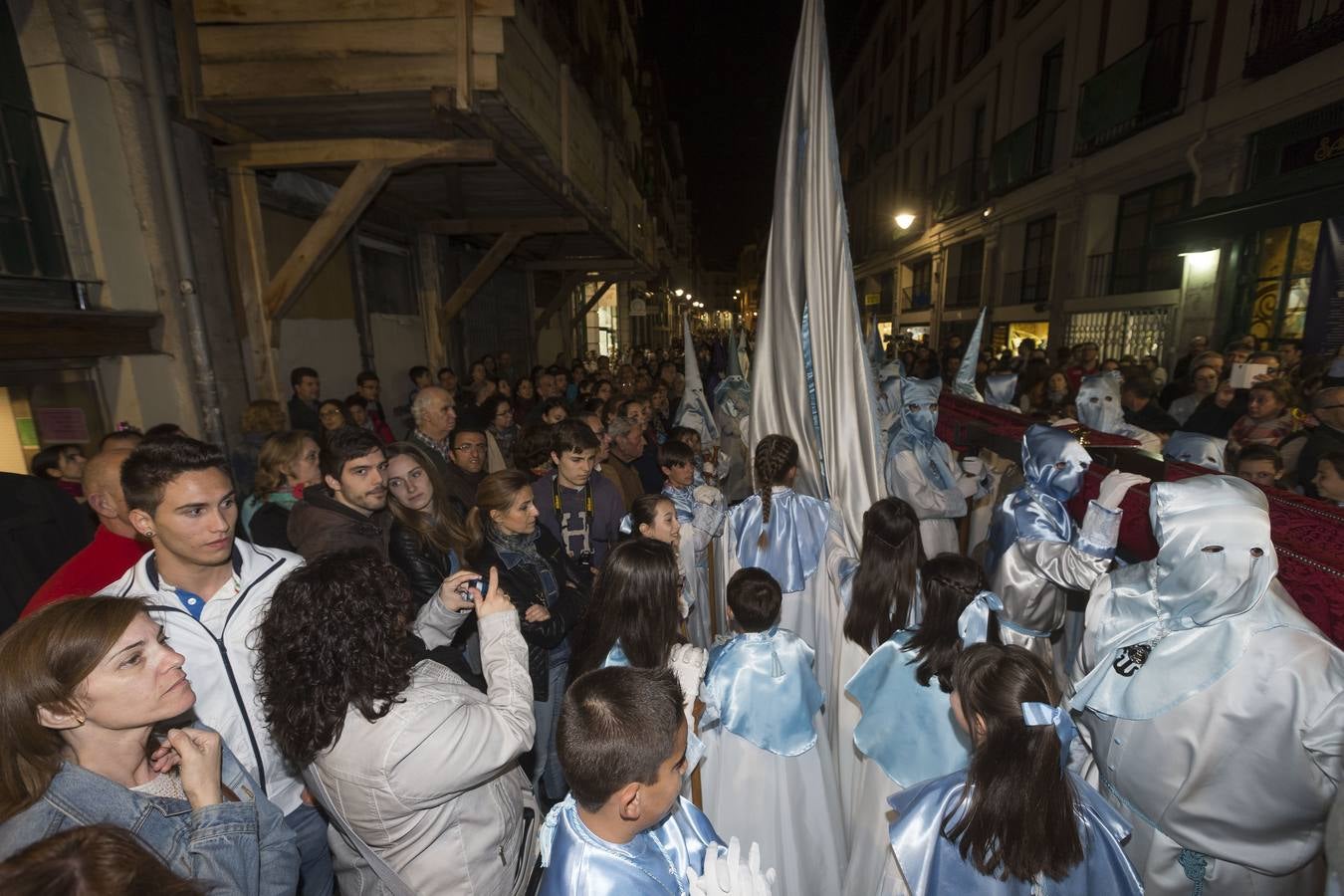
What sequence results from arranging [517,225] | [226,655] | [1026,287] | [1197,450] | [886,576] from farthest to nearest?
[1026,287] → [517,225] → [1197,450] → [886,576] → [226,655]

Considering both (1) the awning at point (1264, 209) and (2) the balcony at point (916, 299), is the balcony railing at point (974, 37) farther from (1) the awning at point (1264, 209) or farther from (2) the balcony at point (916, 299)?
(1) the awning at point (1264, 209)

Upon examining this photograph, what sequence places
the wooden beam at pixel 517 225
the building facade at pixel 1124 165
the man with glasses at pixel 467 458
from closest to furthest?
the man with glasses at pixel 467 458 → the wooden beam at pixel 517 225 → the building facade at pixel 1124 165

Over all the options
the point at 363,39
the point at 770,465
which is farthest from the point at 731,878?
the point at 363,39

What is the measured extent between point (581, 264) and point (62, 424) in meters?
9.26

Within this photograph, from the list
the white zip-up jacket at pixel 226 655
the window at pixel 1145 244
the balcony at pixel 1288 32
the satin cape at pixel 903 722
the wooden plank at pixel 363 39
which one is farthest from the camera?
the window at pixel 1145 244

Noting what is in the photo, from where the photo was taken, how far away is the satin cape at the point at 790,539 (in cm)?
341

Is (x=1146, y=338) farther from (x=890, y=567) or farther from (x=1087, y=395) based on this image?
(x=890, y=567)

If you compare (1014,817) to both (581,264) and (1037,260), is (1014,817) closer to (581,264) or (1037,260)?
(581,264)

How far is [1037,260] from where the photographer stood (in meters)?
16.2

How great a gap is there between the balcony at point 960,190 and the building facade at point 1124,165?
0.30 feet

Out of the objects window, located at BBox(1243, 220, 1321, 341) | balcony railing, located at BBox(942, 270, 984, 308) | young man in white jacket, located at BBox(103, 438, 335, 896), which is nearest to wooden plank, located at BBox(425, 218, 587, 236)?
young man in white jacket, located at BBox(103, 438, 335, 896)

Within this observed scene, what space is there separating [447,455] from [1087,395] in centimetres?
463

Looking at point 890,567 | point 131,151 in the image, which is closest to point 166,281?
point 131,151

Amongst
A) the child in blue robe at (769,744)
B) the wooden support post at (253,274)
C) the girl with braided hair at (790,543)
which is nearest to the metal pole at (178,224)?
the wooden support post at (253,274)
